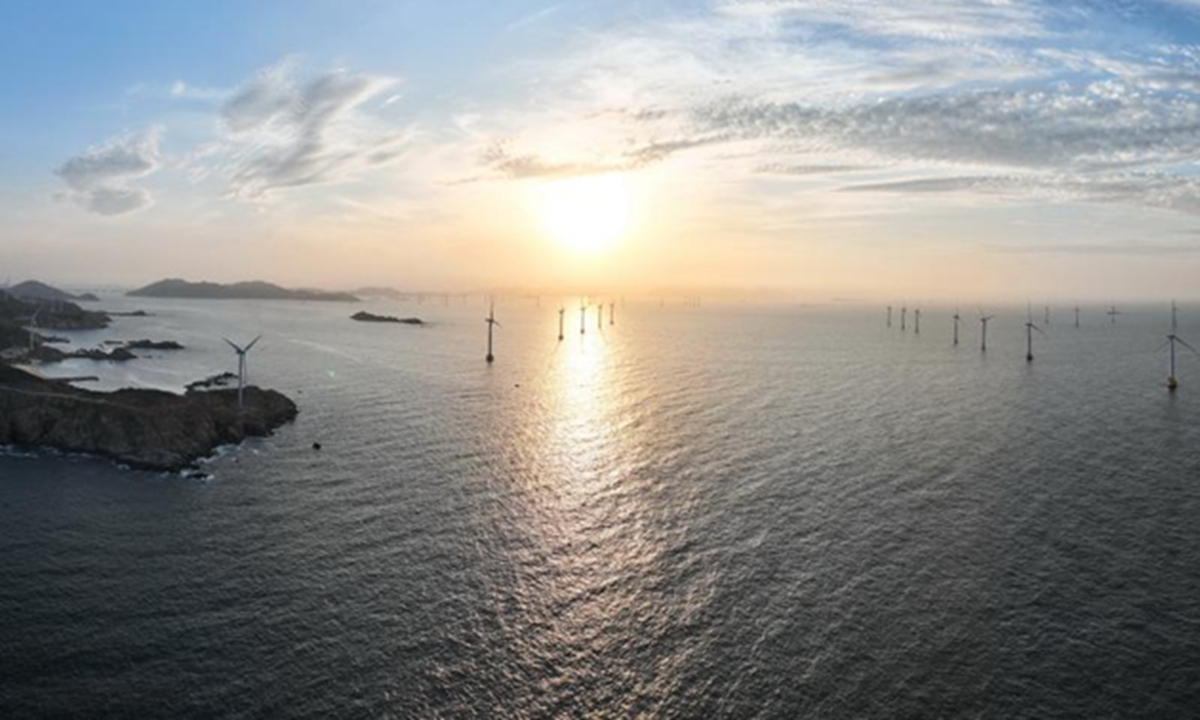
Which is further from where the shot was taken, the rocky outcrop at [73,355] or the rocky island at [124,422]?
the rocky outcrop at [73,355]

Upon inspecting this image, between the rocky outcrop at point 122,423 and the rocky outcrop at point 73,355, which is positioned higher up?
the rocky outcrop at point 73,355

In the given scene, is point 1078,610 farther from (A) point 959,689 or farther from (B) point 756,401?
(B) point 756,401

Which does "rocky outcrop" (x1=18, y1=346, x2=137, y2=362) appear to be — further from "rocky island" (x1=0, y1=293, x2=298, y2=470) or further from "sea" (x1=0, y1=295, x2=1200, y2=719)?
"sea" (x1=0, y1=295, x2=1200, y2=719)

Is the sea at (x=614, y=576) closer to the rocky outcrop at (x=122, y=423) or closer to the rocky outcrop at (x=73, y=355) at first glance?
the rocky outcrop at (x=122, y=423)

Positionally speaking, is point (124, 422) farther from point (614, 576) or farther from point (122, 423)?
point (614, 576)

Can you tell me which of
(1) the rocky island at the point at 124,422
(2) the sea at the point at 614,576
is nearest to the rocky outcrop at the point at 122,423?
(1) the rocky island at the point at 124,422

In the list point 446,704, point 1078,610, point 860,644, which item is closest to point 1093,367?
point 1078,610

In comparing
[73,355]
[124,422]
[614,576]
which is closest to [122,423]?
[124,422]
